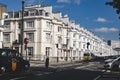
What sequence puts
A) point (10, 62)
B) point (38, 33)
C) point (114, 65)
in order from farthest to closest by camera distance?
point (38, 33)
point (114, 65)
point (10, 62)

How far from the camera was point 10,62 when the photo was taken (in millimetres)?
21906

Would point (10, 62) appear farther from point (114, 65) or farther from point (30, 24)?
point (30, 24)

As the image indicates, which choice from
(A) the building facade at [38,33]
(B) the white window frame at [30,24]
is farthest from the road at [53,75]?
(B) the white window frame at [30,24]

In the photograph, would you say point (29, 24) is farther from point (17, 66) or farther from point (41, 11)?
point (17, 66)

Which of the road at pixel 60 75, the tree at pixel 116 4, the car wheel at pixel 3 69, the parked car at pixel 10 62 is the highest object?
the tree at pixel 116 4

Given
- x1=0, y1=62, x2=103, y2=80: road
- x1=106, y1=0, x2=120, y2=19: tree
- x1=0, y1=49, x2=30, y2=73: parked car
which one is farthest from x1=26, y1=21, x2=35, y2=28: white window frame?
x1=106, y1=0, x2=120, y2=19: tree

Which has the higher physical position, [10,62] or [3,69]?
[10,62]

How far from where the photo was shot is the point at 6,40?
254ft

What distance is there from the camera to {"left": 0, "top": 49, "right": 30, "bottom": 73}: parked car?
2178 centimetres

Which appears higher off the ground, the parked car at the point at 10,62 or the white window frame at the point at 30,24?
the white window frame at the point at 30,24

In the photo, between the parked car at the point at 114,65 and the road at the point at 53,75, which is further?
the parked car at the point at 114,65

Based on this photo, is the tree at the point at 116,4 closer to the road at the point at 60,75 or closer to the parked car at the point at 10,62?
the road at the point at 60,75

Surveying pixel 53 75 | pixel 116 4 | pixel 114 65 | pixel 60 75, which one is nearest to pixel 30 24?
pixel 114 65

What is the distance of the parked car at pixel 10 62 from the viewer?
71.5 feet
